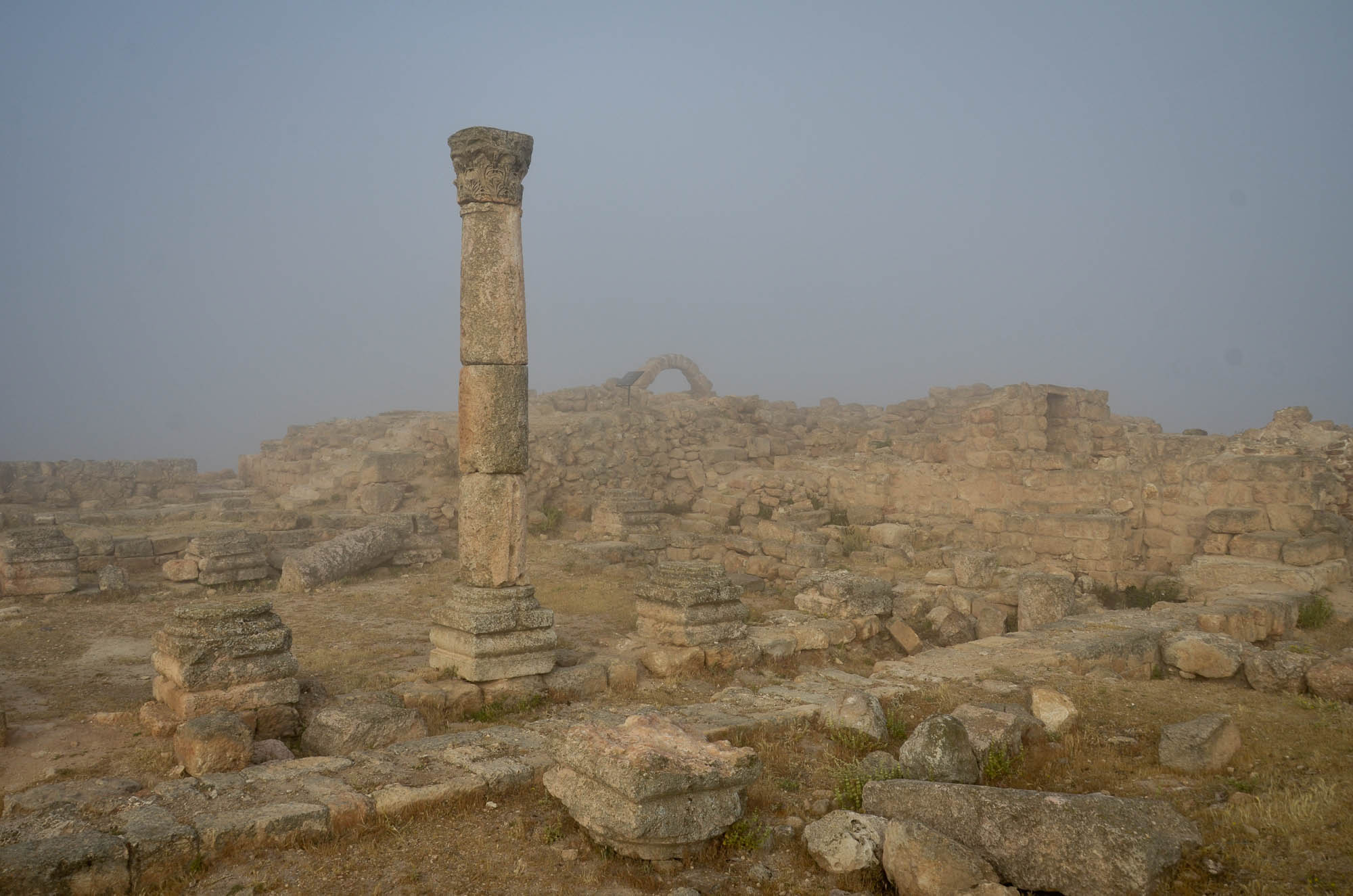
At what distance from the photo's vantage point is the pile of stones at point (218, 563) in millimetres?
12945

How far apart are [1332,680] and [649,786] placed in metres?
5.90

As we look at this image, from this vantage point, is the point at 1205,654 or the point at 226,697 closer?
the point at 226,697

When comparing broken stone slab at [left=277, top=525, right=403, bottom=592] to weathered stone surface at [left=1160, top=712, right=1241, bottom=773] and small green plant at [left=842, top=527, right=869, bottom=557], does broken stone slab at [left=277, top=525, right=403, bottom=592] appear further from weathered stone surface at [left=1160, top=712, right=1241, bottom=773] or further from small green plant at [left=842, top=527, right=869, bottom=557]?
weathered stone surface at [left=1160, top=712, right=1241, bottom=773]

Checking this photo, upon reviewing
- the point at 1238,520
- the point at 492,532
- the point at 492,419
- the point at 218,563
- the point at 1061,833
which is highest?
the point at 492,419

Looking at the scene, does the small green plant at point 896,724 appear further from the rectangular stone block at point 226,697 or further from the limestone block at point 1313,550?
the limestone block at point 1313,550

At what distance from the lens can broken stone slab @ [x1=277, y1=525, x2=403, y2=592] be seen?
42.1 feet

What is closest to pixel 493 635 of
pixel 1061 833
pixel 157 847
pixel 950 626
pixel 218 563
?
pixel 157 847

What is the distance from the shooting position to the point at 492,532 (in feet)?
27.7

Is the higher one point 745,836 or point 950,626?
point 745,836

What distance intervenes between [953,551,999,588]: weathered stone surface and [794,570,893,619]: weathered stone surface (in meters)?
1.79

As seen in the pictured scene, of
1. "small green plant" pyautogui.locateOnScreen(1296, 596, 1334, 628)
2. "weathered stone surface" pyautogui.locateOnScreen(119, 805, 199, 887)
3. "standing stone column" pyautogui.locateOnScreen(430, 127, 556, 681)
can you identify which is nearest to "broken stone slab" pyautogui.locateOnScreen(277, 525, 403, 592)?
"standing stone column" pyautogui.locateOnScreen(430, 127, 556, 681)

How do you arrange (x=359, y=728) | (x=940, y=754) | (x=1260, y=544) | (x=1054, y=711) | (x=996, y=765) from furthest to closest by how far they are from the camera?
(x=1260, y=544) → (x=1054, y=711) → (x=359, y=728) → (x=996, y=765) → (x=940, y=754)

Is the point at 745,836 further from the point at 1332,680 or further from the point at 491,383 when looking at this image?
the point at 1332,680

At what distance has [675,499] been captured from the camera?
19844 millimetres
